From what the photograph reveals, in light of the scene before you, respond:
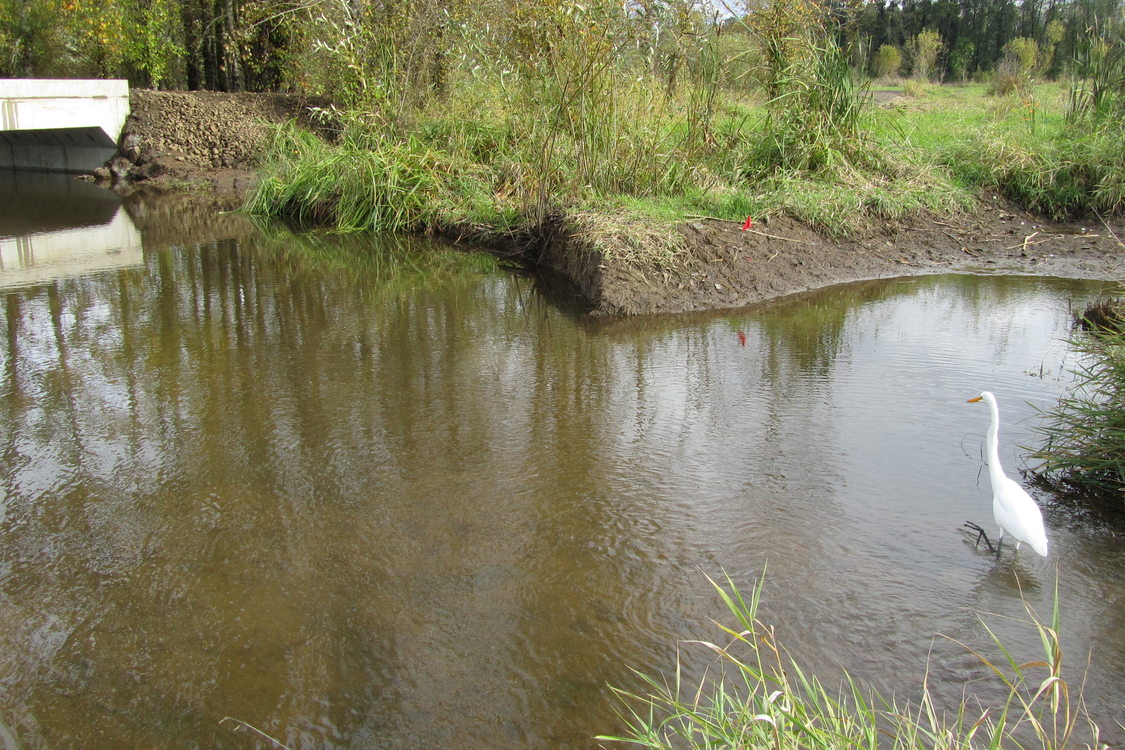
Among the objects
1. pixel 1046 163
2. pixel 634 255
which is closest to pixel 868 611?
pixel 634 255

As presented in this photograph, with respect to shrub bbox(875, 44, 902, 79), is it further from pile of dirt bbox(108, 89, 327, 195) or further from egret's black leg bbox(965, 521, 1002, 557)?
egret's black leg bbox(965, 521, 1002, 557)

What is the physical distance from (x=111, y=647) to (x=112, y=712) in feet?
1.18

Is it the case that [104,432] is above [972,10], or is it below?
below

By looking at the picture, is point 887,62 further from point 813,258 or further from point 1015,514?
point 1015,514

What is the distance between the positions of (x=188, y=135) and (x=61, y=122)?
7.07 feet

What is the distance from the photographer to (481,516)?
4059 mm

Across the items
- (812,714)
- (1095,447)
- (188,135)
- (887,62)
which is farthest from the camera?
(887,62)

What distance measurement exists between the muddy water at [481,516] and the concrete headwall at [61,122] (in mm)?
9700

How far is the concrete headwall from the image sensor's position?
14.9 m

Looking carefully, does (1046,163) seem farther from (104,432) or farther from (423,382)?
(104,432)

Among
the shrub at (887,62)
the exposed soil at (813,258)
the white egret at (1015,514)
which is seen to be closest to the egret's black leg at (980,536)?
the white egret at (1015,514)

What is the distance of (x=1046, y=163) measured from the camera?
10062 millimetres

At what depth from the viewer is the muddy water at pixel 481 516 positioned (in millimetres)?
2986

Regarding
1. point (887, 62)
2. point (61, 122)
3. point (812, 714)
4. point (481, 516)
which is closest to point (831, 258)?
point (481, 516)
